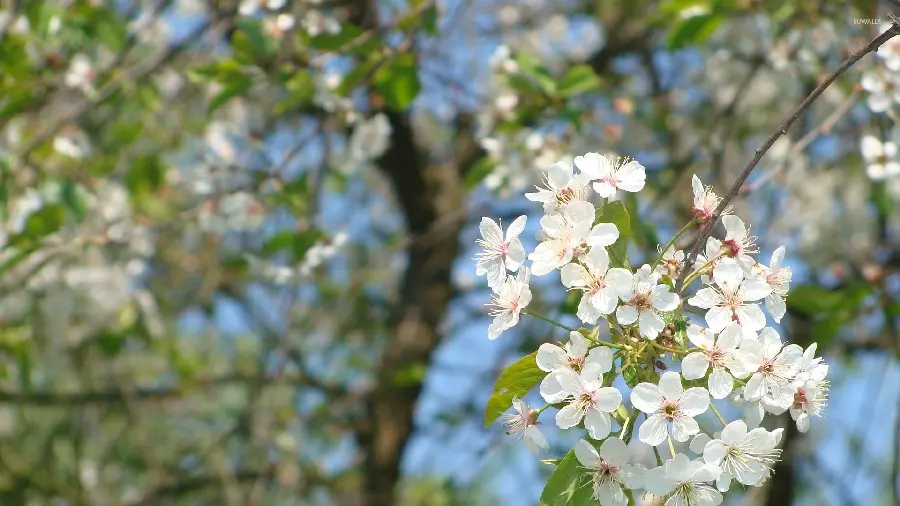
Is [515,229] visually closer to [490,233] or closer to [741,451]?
[490,233]

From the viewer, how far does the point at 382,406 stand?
146 inches

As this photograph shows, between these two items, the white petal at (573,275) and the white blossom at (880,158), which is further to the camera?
the white blossom at (880,158)

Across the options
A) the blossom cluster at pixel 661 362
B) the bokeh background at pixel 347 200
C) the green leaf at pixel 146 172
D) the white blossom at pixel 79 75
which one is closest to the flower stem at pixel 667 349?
the blossom cluster at pixel 661 362

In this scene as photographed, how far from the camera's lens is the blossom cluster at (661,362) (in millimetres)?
1113

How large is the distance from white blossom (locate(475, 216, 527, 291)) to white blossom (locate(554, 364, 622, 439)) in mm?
177

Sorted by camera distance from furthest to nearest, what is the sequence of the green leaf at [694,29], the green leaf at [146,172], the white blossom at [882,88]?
1. the green leaf at [146,172]
2. the green leaf at [694,29]
3. the white blossom at [882,88]

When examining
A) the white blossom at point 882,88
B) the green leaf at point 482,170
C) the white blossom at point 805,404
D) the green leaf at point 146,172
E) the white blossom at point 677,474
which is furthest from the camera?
the green leaf at point 146,172

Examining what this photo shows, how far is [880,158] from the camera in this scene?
89.6 inches

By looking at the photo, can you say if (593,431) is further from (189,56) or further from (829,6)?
(189,56)

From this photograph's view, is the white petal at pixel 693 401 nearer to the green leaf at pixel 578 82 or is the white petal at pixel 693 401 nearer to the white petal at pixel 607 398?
the white petal at pixel 607 398

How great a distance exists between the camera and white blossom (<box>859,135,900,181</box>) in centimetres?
223

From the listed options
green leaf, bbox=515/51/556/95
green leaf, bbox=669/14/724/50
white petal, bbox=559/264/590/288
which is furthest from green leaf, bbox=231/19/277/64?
white petal, bbox=559/264/590/288

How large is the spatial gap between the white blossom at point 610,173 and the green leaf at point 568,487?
1.17 ft

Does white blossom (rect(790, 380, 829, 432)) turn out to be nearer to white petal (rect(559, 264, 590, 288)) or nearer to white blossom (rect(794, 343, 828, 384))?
white blossom (rect(794, 343, 828, 384))
